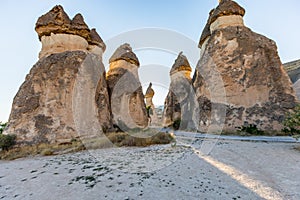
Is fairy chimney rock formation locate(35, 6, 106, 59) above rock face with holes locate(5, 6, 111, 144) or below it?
above

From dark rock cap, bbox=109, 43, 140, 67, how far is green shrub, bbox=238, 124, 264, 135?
11055 mm

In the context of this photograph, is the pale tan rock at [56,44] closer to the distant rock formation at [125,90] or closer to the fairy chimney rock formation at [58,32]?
the fairy chimney rock formation at [58,32]

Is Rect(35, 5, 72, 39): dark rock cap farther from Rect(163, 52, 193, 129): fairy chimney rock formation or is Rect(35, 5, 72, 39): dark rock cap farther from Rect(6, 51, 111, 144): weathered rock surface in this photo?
Rect(163, 52, 193, 129): fairy chimney rock formation

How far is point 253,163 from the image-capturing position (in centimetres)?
421

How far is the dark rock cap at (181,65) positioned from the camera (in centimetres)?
2125

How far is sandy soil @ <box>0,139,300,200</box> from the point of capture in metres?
2.76

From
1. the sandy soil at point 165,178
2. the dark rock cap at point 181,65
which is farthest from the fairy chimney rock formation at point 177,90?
the sandy soil at point 165,178

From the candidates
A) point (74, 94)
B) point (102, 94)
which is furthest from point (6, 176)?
point (102, 94)

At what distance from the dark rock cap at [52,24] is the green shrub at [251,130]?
474 inches

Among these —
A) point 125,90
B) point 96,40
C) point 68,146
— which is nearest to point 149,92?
point 125,90

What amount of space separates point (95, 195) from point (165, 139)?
19.4 feet

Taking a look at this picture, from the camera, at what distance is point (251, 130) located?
9320mm

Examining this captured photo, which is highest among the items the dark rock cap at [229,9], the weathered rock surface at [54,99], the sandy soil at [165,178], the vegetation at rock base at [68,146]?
the dark rock cap at [229,9]

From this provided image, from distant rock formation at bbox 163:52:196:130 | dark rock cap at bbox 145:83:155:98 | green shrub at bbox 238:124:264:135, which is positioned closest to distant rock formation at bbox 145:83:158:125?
dark rock cap at bbox 145:83:155:98
